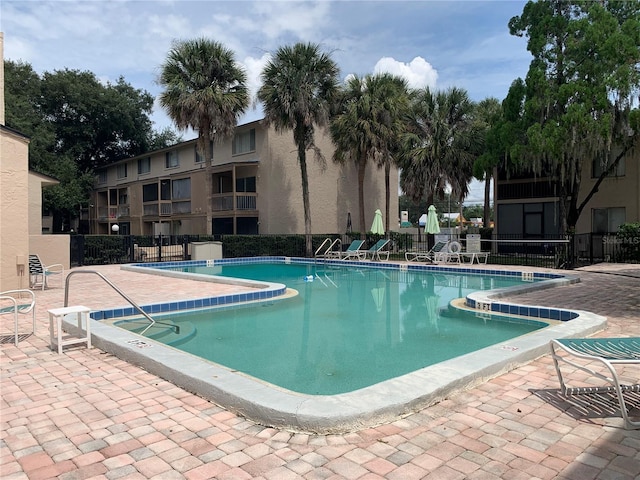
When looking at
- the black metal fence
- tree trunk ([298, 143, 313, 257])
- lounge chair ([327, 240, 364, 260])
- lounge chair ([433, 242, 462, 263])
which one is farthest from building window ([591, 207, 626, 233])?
tree trunk ([298, 143, 313, 257])

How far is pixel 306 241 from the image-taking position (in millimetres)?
24281

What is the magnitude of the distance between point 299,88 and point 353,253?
8.37 m

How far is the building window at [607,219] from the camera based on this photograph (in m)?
21.0

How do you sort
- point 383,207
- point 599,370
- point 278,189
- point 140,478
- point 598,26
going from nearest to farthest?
point 140,478 < point 599,370 < point 598,26 < point 278,189 < point 383,207

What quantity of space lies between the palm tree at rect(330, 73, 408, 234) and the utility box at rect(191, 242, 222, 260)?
320 inches

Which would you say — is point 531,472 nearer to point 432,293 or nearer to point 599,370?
point 599,370

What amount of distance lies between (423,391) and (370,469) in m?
1.16

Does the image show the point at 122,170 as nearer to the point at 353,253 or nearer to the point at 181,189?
the point at 181,189

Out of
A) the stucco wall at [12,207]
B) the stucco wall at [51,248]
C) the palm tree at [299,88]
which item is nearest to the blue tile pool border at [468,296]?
the stucco wall at [51,248]

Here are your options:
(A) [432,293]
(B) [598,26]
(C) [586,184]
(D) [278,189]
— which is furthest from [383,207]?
(A) [432,293]

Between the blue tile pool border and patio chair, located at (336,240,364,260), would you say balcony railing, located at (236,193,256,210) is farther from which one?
the blue tile pool border

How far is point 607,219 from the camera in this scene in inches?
842

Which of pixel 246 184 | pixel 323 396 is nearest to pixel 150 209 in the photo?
pixel 246 184

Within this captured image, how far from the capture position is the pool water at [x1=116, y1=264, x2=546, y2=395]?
561cm
